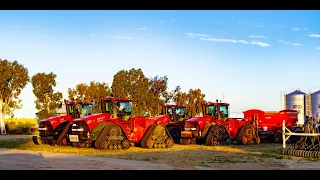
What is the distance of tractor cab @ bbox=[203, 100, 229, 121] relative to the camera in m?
33.2

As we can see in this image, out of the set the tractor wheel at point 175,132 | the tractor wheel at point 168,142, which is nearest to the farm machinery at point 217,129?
the tractor wheel at point 175,132

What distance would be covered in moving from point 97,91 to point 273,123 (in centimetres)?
3807

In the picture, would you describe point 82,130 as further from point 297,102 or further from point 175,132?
point 297,102

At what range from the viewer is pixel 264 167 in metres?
18.1

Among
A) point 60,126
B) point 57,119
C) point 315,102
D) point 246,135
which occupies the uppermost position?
point 315,102

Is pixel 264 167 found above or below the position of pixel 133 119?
below

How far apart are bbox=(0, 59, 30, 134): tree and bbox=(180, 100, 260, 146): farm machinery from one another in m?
39.5

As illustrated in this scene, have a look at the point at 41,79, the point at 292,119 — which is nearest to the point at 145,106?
the point at 41,79

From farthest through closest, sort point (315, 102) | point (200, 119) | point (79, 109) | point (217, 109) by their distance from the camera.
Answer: point (315, 102), point (217, 109), point (79, 109), point (200, 119)

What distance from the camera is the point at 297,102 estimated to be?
48.1 m

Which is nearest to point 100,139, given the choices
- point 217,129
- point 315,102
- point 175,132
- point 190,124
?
point 190,124

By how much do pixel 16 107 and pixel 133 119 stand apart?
4546 centimetres
